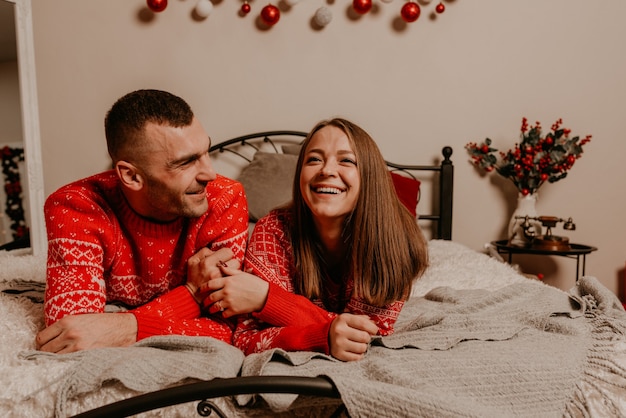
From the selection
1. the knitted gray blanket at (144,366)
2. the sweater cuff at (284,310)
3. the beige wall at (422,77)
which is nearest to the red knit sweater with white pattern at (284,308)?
the sweater cuff at (284,310)

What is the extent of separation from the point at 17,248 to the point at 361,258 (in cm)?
259

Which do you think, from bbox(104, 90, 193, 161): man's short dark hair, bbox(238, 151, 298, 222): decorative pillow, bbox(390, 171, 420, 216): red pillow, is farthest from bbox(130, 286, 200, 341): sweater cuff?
bbox(390, 171, 420, 216): red pillow

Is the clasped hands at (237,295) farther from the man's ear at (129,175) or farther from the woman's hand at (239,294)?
the man's ear at (129,175)

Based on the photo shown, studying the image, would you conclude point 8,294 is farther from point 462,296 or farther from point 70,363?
point 462,296

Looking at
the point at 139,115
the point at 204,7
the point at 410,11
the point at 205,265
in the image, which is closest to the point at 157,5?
the point at 204,7

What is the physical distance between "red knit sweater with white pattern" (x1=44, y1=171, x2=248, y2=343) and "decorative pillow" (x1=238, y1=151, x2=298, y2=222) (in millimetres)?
841

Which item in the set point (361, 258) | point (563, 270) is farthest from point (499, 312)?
point (563, 270)

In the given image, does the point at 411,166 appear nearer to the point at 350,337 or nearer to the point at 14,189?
the point at 350,337

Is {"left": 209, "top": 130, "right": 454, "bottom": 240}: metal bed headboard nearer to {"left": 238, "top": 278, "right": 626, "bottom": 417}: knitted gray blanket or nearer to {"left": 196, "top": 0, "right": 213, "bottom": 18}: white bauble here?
{"left": 196, "top": 0, "right": 213, "bottom": 18}: white bauble

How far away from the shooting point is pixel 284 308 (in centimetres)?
115

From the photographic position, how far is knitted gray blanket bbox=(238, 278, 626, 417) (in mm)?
783

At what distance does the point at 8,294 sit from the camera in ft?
4.83

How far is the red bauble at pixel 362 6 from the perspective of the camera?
259cm

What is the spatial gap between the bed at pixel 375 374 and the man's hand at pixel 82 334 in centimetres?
4
